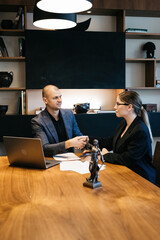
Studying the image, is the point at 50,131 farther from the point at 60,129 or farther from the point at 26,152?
the point at 26,152

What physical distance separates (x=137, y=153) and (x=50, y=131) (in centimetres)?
98

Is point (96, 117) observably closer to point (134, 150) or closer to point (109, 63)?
point (109, 63)

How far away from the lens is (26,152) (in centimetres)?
199

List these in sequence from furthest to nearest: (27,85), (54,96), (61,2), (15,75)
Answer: (15,75) → (27,85) → (54,96) → (61,2)

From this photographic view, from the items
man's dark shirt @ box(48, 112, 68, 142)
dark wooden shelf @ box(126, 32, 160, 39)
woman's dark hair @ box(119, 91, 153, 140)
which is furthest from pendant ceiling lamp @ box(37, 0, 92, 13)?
dark wooden shelf @ box(126, 32, 160, 39)

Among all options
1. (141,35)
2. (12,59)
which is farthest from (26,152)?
(141,35)

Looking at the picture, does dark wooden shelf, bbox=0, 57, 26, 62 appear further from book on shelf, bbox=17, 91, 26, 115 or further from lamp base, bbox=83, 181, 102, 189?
lamp base, bbox=83, 181, 102, 189

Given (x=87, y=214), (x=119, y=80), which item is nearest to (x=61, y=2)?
(x=87, y=214)

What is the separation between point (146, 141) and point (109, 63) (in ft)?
7.34

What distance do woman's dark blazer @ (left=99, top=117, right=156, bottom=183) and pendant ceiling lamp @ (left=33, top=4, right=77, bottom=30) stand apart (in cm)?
100

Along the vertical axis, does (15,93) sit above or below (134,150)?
above

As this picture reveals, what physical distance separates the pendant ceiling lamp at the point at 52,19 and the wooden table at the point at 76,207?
1.22 meters

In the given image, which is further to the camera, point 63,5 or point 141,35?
point 141,35

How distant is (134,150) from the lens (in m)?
2.18
